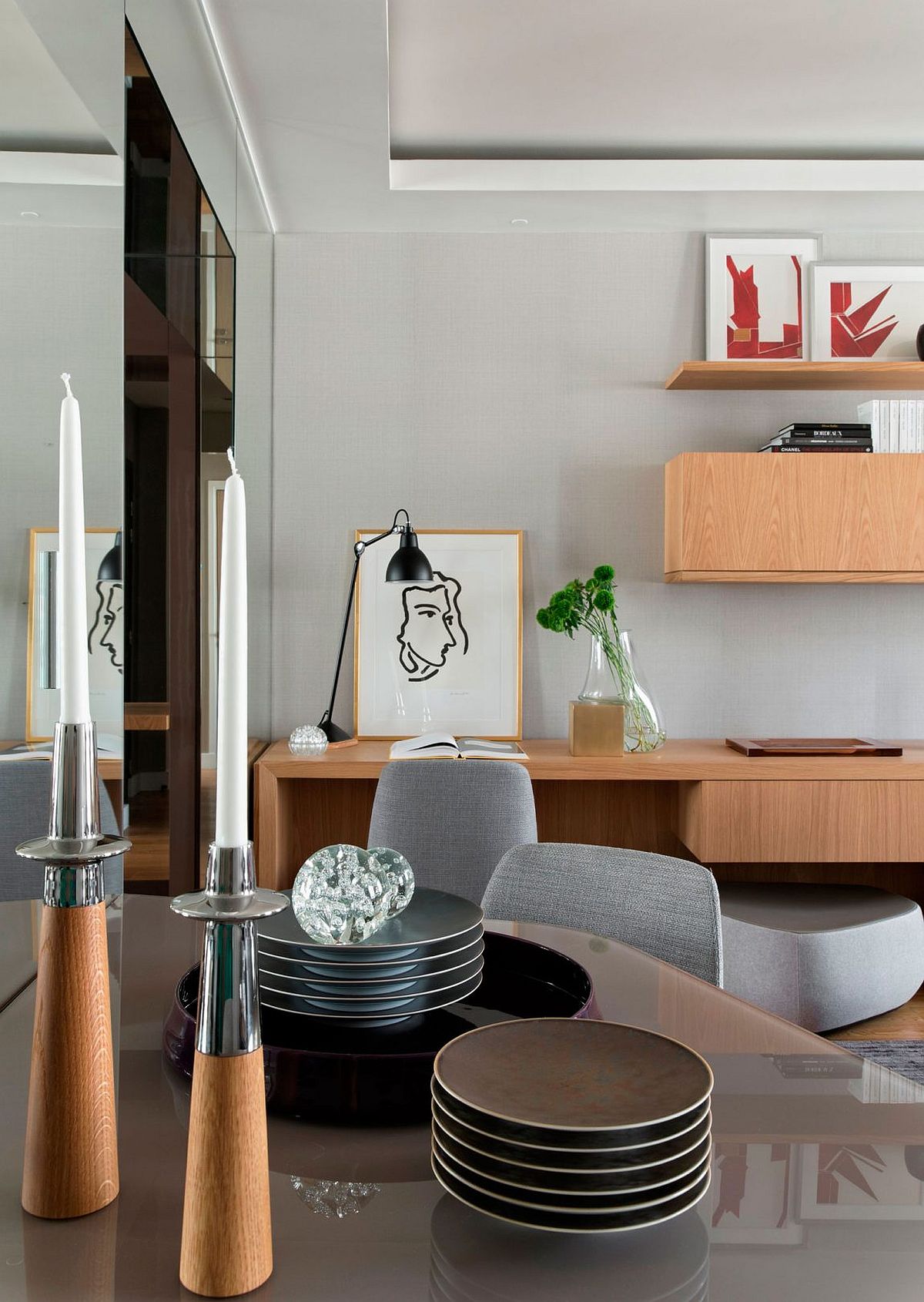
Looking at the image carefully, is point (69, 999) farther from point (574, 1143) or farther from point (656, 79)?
point (656, 79)

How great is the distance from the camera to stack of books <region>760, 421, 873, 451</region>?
3.40 m

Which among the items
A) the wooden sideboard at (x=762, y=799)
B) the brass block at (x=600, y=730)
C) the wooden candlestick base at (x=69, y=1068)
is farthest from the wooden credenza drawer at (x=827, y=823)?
the wooden candlestick base at (x=69, y=1068)

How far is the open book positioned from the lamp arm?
0.30 metres

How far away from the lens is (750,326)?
12.1ft

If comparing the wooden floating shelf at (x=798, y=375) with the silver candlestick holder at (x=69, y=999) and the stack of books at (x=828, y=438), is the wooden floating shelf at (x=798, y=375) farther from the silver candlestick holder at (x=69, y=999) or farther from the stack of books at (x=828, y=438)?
the silver candlestick holder at (x=69, y=999)

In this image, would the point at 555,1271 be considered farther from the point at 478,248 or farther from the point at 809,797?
the point at 478,248

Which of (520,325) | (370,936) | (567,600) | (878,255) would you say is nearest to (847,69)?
(878,255)

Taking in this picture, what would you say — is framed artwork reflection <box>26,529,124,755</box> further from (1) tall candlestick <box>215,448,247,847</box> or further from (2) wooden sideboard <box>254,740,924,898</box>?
(2) wooden sideboard <box>254,740,924,898</box>

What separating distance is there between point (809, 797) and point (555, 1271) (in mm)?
2724

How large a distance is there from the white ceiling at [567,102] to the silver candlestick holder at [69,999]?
221 cm

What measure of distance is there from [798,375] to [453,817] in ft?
6.69

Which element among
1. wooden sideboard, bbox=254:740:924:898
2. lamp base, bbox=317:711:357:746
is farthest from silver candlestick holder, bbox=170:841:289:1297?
lamp base, bbox=317:711:357:746

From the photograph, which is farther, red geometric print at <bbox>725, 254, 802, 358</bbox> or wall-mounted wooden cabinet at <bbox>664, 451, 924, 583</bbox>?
red geometric print at <bbox>725, 254, 802, 358</bbox>

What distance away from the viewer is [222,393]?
2.86 meters
